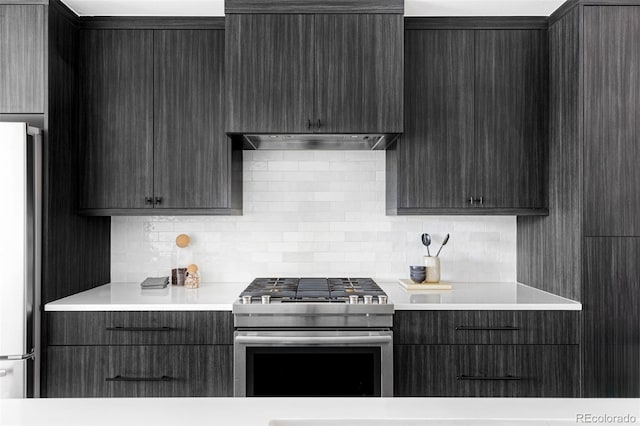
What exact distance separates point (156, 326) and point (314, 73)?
1.51 metres

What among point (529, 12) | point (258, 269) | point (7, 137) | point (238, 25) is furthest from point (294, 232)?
point (529, 12)

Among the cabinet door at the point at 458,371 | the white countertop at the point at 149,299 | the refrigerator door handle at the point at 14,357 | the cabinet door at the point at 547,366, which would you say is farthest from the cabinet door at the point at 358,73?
the refrigerator door handle at the point at 14,357

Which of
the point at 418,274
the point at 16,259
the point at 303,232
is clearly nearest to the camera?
the point at 16,259

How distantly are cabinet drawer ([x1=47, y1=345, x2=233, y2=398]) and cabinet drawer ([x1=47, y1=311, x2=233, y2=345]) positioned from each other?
0.04m

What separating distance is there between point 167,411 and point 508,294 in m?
2.17

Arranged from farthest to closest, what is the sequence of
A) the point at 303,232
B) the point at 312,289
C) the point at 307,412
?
the point at 303,232 < the point at 312,289 < the point at 307,412

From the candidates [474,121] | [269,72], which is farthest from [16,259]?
[474,121]

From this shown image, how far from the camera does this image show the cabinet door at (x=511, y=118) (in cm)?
287

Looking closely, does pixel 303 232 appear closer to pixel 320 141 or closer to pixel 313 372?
pixel 320 141

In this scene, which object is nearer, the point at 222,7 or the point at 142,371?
the point at 142,371

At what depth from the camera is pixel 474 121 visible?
2875 millimetres

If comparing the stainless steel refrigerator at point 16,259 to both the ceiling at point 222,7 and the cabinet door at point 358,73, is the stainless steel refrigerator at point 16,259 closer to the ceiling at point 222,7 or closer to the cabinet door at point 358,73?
the ceiling at point 222,7

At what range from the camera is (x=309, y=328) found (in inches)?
96.3

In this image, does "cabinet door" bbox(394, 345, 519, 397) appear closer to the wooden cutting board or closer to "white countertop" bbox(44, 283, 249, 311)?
the wooden cutting board
